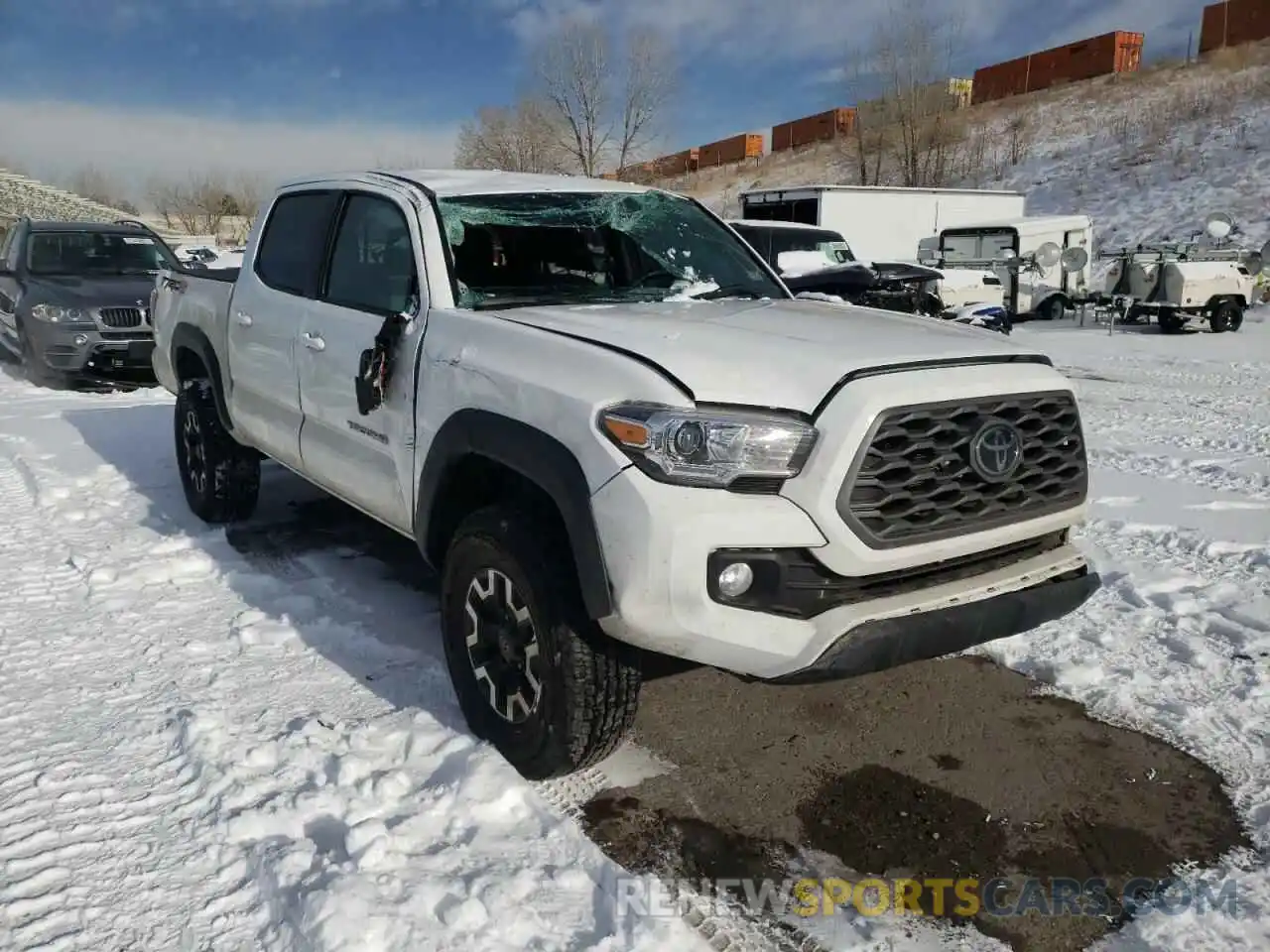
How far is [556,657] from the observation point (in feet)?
9.05

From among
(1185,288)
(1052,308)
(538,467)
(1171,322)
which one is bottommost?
(1171,322)

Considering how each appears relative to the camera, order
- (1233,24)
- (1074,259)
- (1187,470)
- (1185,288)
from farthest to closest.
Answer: (1233,24), (1074,259), (1185,288), (1187,470)

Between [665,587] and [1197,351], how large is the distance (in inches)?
572

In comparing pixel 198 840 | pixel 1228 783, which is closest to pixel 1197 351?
pixel 1228 783

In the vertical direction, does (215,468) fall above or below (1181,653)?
above

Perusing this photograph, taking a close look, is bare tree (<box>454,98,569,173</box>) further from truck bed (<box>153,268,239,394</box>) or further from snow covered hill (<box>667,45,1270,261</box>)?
truck bed (<box>153,268,239,394</box>)

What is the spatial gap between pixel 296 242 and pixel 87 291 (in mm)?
6883

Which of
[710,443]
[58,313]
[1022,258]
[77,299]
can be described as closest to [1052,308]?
[1022,258]

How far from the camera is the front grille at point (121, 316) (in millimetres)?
9852

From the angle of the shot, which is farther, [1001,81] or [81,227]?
[1001,81]

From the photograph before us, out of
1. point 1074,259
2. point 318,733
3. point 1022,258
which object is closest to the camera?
point 318,733

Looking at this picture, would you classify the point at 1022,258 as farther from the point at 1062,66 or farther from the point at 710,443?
the point at 1062,66

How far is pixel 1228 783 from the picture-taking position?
3.05 meters

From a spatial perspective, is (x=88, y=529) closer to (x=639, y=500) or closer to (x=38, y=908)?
(x=38, y=908)
